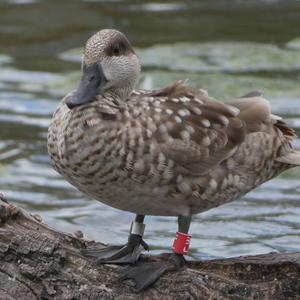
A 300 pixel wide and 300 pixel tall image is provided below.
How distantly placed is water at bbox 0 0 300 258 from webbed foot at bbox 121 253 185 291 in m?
2.36

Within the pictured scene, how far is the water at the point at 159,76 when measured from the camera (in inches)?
360

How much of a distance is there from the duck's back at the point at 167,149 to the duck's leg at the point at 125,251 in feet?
0.91

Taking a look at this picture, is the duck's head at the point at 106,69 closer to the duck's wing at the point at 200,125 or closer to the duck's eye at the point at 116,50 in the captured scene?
the duck's eye at the point at 116,50

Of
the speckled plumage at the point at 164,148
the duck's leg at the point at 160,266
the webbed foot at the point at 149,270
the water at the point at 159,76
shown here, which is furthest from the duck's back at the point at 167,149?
the water at the point at 159,76

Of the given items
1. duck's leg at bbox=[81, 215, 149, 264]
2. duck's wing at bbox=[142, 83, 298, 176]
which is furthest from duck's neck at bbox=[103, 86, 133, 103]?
duck's leg at bbox=[81, 215, 149, 264]

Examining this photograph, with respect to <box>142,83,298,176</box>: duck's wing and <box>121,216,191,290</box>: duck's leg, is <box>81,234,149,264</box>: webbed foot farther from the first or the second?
<box>142,83,298,176</box>: duck's wing

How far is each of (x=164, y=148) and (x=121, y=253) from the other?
2.11ft

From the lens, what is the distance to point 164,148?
5809mm

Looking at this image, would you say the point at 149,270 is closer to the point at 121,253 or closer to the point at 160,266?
the point at 160,266

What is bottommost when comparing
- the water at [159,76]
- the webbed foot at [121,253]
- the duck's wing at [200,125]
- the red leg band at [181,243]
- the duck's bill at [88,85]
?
the water at [159,76]

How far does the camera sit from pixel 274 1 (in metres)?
15.9

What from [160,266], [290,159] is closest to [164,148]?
[160,266]

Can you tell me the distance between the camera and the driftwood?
559 cm

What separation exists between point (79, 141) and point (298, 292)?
1346mm
